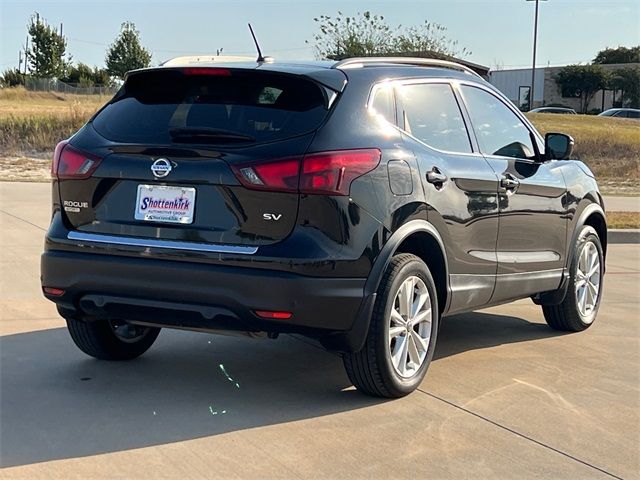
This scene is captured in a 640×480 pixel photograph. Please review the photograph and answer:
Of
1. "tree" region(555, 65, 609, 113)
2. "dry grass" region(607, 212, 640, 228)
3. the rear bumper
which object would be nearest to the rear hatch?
the rear bumper

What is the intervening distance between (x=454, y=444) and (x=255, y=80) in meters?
2.11

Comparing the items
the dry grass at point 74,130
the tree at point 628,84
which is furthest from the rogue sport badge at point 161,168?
the tree at point 628,84

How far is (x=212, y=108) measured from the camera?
487 centimetres

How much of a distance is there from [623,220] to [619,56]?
86.3 meters

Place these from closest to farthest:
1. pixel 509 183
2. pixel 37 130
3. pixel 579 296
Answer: pixel 509 183
pixel 579 296
pixel 37 130

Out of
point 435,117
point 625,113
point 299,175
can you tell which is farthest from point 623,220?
point 625,113

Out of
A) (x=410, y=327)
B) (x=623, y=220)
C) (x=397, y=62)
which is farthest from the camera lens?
(x=623, y=220)

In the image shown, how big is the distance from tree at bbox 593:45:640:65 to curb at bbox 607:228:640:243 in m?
85.1

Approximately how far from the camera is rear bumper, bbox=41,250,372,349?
4.45 metres

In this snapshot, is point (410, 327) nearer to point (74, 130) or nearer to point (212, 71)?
point (212, 71)

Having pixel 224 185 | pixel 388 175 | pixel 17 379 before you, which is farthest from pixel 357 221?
pixel 17 379

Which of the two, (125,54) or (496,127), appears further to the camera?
(125,54)

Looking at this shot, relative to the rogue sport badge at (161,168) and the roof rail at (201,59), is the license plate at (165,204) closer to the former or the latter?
the rogue sport badge at (161,168)

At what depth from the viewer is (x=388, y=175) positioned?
483 centimetres
